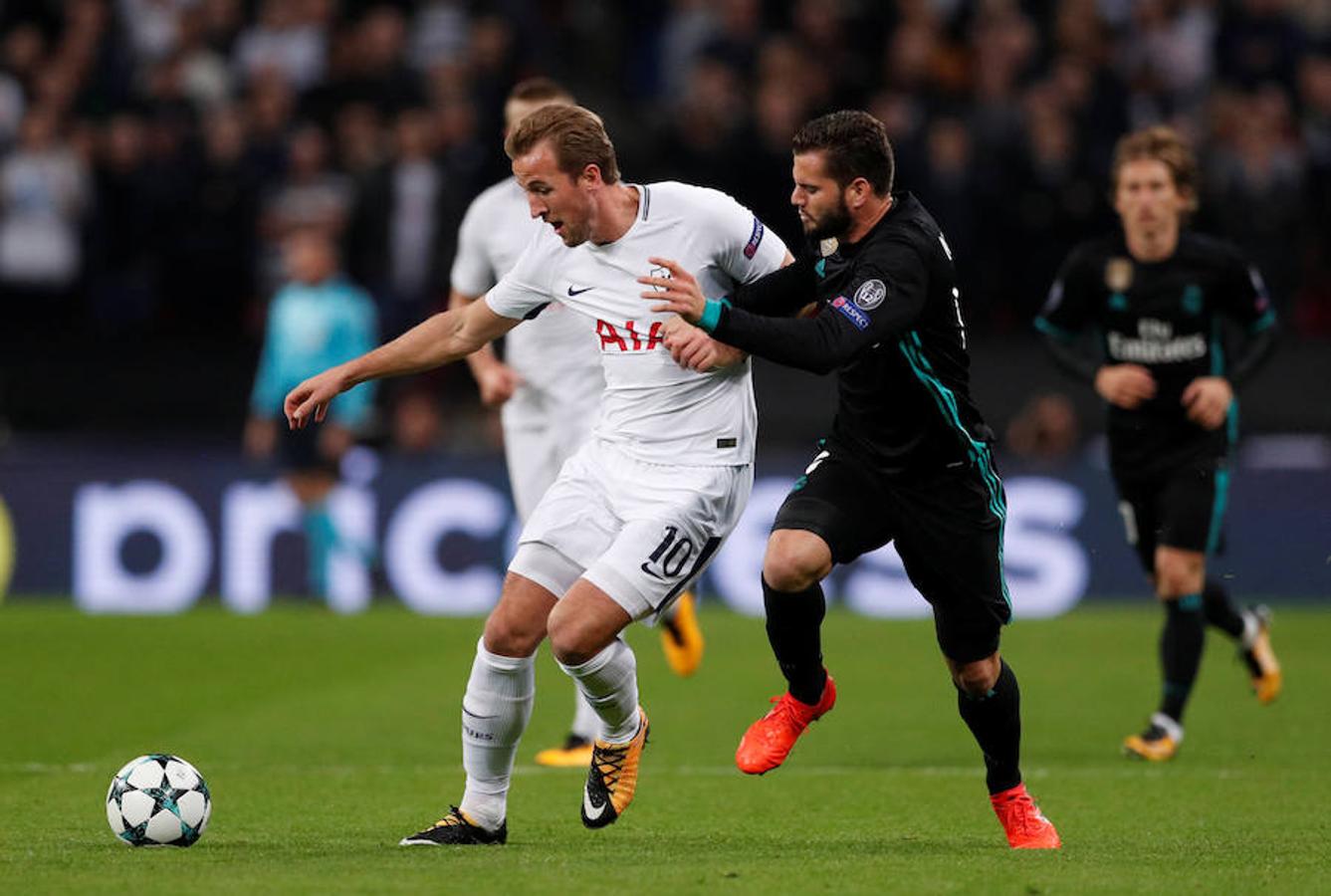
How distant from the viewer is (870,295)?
6355mm

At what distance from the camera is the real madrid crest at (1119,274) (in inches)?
383

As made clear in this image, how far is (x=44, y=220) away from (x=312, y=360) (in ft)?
10.4

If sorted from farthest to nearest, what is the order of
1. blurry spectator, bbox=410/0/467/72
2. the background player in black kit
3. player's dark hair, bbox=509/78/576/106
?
blurry spectator, bbox=410/0/467/72, the background player in black kit, player's dark hair, bbox=509/78/576/106

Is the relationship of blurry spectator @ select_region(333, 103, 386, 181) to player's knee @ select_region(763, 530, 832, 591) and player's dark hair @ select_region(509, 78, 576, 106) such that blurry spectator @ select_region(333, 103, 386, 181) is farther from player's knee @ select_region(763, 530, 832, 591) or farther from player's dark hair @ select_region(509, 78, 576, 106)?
player's knee @ select_region(763, 530, 832, 591)

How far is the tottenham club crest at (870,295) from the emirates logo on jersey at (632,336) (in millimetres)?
754

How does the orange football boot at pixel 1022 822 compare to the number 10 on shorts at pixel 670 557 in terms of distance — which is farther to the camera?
the orange football boot at pixel 1022 822

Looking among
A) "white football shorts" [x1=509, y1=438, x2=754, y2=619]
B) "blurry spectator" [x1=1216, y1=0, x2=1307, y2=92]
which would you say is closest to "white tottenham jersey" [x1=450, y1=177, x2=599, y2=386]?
"white football shorts" [x1=509, y1=438, x2=754, y2=619]

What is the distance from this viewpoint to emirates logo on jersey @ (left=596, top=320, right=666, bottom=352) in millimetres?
6898

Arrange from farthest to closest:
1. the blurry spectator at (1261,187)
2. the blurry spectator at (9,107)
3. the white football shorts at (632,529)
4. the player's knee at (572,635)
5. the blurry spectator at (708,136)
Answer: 1. the blurry spectator at (9,107)
2. the blurry spectator at (708,136)
3. the blurry spectator at (1261,187)
4. the white football shorts at (632,529)
5. the player's knee at (572,635)

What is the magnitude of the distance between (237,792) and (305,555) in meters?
7.70

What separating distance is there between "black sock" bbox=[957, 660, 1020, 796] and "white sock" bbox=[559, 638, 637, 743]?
105 centimetres

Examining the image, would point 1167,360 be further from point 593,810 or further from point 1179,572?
point 593,810

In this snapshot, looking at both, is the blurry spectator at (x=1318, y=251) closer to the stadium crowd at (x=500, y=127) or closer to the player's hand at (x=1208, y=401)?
the stadium crowd at (x=500, y=127)

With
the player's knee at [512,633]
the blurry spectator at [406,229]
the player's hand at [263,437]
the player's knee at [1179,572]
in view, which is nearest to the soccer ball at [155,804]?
the player's knee at [512,633]
